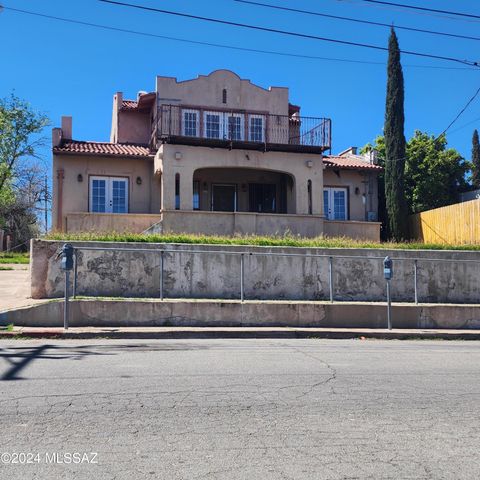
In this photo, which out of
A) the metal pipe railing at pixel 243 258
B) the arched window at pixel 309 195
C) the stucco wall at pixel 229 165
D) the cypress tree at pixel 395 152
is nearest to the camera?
the metal pipe railing at pixel 243 258

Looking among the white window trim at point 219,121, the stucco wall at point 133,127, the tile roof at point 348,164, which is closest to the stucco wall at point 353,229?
the tile roof at point 348,164

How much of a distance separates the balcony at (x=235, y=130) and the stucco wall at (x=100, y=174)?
5.25 feet

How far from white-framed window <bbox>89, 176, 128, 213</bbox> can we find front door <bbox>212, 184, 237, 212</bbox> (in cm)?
427

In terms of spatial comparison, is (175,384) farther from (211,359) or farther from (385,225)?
(385,225)

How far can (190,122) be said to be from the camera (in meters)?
24.3

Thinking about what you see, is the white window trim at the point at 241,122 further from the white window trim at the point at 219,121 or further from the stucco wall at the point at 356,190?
the stucco wall at the point at 356,190

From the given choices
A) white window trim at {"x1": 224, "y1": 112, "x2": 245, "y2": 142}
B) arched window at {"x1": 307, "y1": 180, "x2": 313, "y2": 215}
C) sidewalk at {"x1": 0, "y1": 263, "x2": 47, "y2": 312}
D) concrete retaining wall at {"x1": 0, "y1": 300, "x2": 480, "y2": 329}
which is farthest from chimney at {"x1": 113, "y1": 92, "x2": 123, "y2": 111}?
concrete retaining wall at {"x1": 0, "y1": 300, "x2": 480, "y2": 329}

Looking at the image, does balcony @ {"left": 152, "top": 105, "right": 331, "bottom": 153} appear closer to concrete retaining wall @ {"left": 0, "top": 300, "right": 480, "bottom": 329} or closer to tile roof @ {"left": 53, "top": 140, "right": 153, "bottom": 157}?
tile roof @ {"left": 53, "top": 140, "right": 153, "bottom": 157}

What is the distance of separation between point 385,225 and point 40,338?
62.9 feet

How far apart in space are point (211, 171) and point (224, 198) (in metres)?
1.53

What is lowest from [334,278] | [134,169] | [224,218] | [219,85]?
[334,278]

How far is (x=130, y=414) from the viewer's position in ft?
19.7

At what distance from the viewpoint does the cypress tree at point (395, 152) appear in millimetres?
26141

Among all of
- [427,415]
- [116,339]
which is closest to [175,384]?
[427,415]
